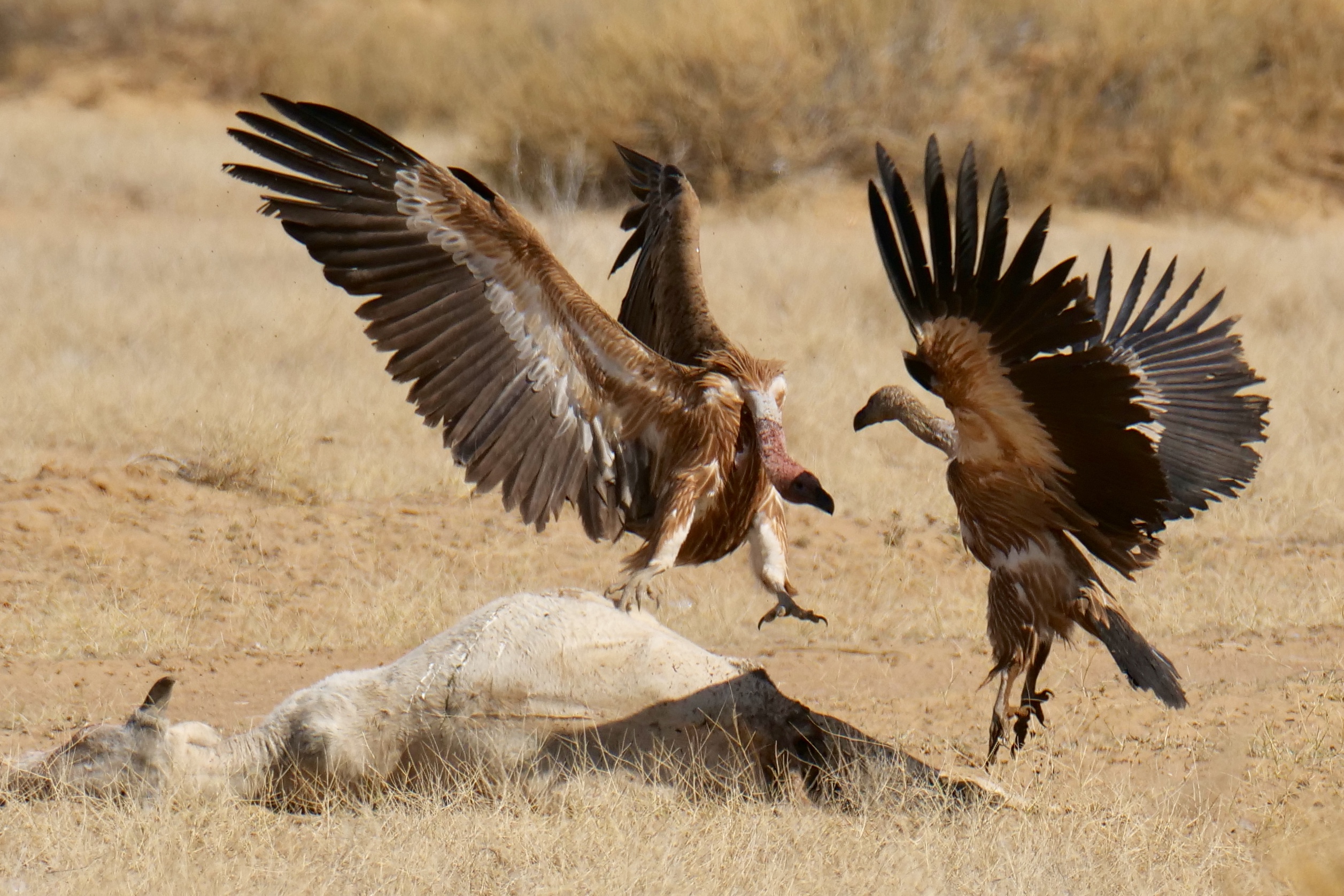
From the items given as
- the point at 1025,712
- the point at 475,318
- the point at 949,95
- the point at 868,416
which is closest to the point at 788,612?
the point at 868,416

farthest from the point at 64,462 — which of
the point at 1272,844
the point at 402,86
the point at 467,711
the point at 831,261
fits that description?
the point at 402,86

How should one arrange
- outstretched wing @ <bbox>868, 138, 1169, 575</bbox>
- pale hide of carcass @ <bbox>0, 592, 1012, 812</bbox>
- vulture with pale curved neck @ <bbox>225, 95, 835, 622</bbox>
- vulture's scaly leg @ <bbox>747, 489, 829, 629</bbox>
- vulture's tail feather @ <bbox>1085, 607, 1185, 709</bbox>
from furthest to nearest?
vulture's scaly leg @ <bbox>747, 489, 829, 629</bbox> → vulture with pale curved neck @ <bbox>225, 95, 835, 622</bbox> → vulture's tail feather @ <bbox>1085, 607, 1185, 709</bbox> → pale hide of carcass @ <bbox>0, 592, 1012, 812</bbox> → outstretched wing @ <bbox>868, 138, 1169, 575</bbox>

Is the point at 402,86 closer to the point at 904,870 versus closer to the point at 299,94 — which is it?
the point at 299,94

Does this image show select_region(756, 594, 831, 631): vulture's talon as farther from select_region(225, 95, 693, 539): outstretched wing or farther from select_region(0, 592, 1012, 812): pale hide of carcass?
select_region(225, 95, 693, 539): outstretched wing

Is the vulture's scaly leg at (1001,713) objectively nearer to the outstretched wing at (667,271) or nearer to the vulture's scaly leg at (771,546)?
the vulture's scaly leg at (771,546)

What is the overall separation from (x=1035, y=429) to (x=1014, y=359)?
0.34m

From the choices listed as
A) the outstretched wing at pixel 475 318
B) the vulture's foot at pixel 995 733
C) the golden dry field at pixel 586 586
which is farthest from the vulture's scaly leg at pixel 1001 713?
the outstretched wing at pixel 475 318

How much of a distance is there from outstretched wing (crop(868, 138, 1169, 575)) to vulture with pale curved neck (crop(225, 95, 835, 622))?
67cm

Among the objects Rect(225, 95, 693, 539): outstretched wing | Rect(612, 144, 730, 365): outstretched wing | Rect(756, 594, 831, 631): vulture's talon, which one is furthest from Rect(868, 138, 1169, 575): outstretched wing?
Rect(612, 144, 730, 365): outstretched wing

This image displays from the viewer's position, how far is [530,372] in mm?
5293

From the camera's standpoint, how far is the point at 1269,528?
840 centimetres

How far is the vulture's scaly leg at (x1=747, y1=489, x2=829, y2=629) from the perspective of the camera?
5.30m

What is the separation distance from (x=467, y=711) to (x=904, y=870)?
134 centimetres

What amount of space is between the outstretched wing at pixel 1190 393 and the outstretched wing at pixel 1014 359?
1.09 m
